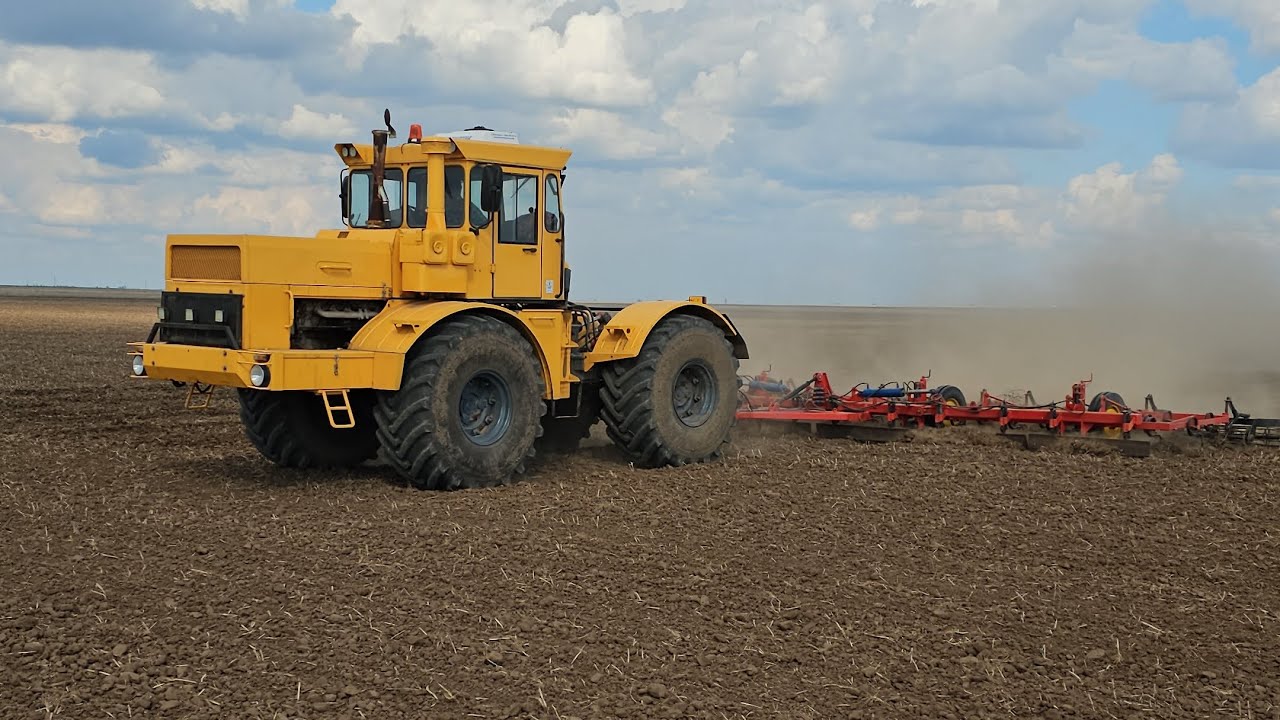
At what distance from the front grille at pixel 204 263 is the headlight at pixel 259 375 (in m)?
0.91

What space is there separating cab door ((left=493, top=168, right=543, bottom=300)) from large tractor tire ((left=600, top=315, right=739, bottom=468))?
1.34 metres

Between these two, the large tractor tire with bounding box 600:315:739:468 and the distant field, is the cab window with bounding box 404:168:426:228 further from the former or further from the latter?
the distant field

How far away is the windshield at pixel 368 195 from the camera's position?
41.7 feet

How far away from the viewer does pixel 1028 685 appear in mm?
7012

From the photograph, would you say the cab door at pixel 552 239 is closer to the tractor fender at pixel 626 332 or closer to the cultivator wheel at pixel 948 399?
the tractor fender at pixel 626 332

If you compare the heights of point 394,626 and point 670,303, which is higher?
point 670,303

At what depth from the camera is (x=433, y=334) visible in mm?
11914

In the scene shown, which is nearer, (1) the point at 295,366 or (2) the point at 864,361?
(1) the point at 295,366

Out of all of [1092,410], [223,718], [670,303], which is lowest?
[223,718]

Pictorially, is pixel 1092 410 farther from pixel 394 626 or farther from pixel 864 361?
pixel 864 361

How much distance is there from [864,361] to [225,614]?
27680mm

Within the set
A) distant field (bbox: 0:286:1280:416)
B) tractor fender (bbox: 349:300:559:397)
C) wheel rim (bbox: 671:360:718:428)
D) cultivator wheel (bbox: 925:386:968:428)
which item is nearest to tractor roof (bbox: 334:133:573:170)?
tractor fender (bbox: 349:300:559:397)

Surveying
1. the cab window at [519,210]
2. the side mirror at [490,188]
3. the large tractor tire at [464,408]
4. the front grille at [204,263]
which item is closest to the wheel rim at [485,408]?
the large tractor tire at [464,408]

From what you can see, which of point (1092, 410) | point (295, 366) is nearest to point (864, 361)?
point (1092, 410)
